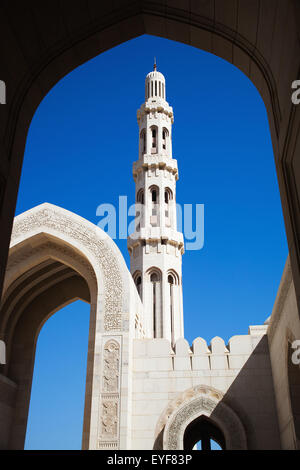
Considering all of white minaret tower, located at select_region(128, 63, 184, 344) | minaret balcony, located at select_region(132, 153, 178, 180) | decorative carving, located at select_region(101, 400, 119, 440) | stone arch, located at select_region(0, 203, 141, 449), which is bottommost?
decorative carving, located at select_region(101, 400, 119, 440)

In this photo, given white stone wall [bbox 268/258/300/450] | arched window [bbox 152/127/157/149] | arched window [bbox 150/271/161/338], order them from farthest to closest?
arched window [bbox 152/127/157/149]
arched window [bbox 150/271/161/338]
white stone wall [bbox 268/258/300/450]

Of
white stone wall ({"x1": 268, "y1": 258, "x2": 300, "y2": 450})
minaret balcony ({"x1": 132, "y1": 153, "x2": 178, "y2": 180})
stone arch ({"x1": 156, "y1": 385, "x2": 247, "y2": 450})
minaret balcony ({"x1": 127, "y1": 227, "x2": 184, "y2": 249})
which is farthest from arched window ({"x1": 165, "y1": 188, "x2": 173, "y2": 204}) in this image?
stone arch ({"x1": 156, "y1": 385, "x2": 247, "y2": 450})

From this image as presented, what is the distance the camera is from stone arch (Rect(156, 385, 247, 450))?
9.28 m

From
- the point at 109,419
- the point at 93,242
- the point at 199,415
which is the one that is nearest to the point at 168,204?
the point at 93,242

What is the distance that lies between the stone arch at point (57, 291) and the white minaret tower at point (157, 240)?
2.30m

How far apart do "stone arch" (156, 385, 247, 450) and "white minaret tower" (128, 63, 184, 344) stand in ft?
15.4

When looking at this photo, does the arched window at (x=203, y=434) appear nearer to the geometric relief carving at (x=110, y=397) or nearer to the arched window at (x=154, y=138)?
the geometric relief carving at (x=110, y=397)

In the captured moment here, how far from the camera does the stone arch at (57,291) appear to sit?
10391 millimetres

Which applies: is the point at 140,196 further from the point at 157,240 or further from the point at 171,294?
the point at 171,294

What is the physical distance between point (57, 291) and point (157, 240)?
12.2 feet

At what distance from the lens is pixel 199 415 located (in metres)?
9.66

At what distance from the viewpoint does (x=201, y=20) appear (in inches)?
169

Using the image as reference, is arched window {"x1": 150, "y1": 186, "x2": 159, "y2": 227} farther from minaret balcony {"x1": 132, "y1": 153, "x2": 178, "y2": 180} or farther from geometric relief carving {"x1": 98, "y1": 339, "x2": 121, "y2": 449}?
geometric relief carving {"x1": 98, "y1": 339, "x2": 121, "y2": 449}
